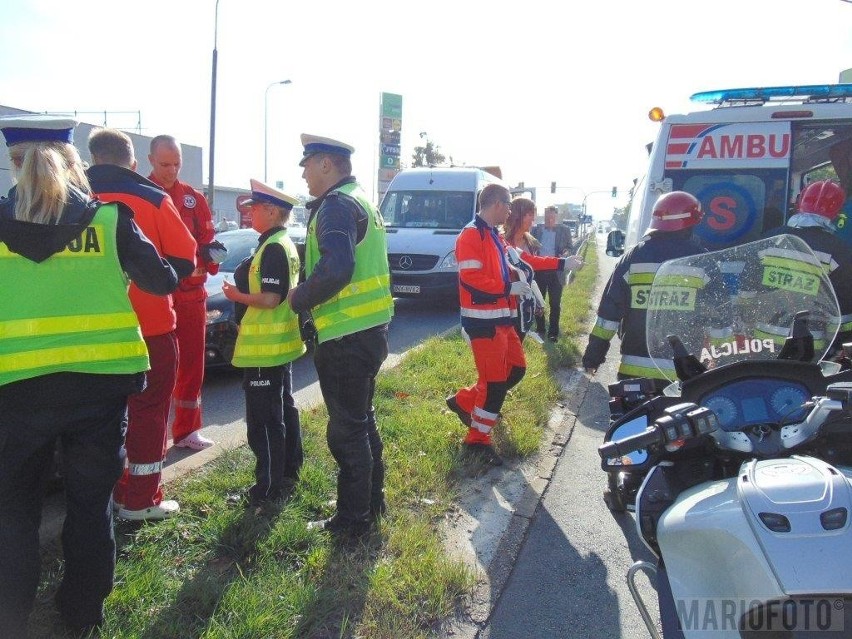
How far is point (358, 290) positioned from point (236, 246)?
5.30 meters

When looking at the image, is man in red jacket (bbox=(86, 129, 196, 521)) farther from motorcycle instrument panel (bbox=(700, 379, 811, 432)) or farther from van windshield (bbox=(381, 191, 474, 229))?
van windshield (bbox=(381, 191, 474, 229))

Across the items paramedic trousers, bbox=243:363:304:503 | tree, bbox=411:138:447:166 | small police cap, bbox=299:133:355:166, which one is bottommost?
paramedic trousers, bbox=243:363:304:503

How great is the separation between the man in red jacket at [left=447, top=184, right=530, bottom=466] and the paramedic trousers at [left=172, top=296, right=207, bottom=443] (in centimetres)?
174

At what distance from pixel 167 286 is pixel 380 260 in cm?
103

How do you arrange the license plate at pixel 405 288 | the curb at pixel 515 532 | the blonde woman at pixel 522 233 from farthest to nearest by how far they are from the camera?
the license plate at pixel 405 288
the blonde woman at pixel 522 233
the curb at pixel 515 532

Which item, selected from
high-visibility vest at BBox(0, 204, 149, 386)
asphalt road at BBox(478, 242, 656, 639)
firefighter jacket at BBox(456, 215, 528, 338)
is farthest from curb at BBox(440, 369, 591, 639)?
high-visibility vest at BBox(0, 204, 149, 386)

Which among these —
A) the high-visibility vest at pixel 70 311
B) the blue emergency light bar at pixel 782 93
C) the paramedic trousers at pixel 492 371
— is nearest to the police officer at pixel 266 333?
the high-visibility vest at pixel 70 311

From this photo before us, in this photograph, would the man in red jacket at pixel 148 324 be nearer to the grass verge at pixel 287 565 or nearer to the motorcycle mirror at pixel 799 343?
the grass verge at pixel 287 565

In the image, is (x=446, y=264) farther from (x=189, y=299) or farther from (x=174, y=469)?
(x=174, y=469)

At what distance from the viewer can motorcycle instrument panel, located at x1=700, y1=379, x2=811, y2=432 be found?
1.90m

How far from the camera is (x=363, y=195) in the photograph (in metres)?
3.08

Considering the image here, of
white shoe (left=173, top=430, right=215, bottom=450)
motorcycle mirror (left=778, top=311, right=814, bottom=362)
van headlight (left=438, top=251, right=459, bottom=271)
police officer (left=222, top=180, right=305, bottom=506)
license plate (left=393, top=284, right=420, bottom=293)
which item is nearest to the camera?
motorcycle mirror (left=778, top=311, right=814, bottom=362)

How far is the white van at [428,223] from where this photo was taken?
10.4m

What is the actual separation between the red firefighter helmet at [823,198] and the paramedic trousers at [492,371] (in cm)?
199
